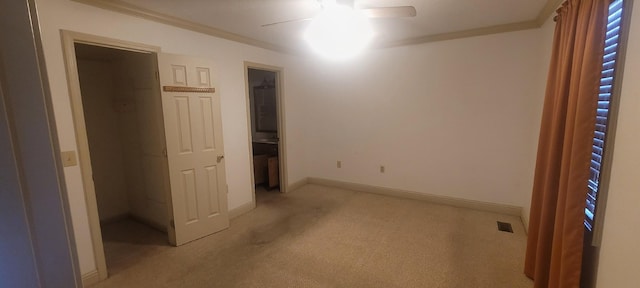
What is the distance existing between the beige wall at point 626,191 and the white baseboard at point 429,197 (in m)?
2.23

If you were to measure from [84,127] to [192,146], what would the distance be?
865 mm

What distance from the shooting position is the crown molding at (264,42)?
2.28m

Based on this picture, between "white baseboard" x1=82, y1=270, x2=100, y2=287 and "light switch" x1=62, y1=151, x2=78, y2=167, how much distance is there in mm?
909

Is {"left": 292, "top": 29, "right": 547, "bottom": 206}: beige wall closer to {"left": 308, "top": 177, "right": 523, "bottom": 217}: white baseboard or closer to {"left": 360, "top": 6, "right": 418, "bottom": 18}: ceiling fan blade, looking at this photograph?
{"left": 308, "top": 177, "right": 523, "bottom": 217}: white baseboard

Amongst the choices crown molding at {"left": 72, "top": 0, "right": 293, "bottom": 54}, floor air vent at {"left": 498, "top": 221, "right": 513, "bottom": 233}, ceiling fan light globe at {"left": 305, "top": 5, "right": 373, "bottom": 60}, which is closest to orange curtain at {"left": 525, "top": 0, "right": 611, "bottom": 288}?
floor air vent at {"left": 498, "top": 221, "right": 513, "bottom": 233}

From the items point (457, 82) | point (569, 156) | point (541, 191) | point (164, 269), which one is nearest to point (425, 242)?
point (541, 191)

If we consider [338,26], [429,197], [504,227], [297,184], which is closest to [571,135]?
[338,26]

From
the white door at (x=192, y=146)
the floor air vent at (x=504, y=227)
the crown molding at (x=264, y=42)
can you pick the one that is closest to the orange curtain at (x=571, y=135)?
the crown molding at (x=264, y=42)

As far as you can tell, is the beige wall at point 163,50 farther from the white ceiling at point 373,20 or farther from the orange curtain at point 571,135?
the orange curtain at point 571,135

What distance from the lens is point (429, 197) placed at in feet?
12.7

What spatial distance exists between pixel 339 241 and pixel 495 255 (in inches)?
57.4

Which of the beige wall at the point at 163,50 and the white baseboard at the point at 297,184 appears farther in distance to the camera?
the white baseboard at the point at 297,184

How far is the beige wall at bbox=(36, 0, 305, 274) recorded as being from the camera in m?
1.98

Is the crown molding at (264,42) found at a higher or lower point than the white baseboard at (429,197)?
higher
